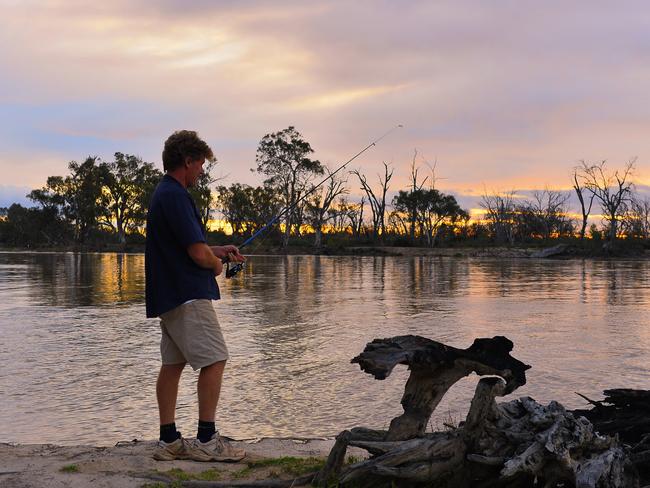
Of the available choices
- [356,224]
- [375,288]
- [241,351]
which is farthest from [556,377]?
[356,224]

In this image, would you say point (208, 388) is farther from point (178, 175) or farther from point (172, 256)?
point (178, 175)

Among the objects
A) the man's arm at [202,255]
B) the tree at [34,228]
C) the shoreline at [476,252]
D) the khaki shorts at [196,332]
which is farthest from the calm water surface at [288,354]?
the tree at [34,228]

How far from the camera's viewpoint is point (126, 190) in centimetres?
8112

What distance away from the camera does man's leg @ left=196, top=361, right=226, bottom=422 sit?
13.3 ft

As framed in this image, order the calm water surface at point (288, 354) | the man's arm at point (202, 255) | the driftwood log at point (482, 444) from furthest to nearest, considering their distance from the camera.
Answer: the calm water surface at point (288, 354), the man's arm at point (202, 255), the driftwood log at point (482, 444)

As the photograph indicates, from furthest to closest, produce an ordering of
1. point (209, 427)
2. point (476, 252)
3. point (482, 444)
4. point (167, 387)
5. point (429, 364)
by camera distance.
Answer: point (476, 252) < point (167, 387) < point (209, 427) < point (429, 364) < point (482, 444)

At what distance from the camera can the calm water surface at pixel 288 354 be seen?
5.49 meters

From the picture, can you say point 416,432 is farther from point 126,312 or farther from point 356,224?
point 356,224

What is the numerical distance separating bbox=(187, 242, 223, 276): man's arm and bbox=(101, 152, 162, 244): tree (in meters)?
77.5

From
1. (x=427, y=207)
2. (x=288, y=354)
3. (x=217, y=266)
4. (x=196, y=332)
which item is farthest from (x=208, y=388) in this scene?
(x=427, y=207)

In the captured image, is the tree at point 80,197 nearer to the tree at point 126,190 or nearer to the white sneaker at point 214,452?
Result: the tree at point 126,190

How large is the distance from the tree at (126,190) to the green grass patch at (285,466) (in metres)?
77.8

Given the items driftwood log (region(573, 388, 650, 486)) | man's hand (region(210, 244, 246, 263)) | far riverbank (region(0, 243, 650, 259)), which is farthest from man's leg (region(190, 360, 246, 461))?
far riverbank (region(0, 243, 650, 259))

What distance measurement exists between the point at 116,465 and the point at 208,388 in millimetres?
596
